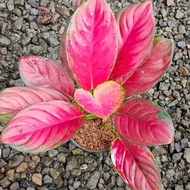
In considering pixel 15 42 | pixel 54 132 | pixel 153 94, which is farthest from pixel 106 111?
pixel 15 42

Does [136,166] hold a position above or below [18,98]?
below

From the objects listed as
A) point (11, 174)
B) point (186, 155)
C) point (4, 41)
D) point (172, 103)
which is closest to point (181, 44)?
point (172, 103)

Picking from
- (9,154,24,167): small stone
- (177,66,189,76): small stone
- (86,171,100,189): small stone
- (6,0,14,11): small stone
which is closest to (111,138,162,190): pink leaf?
(86,171,100,189): small stone

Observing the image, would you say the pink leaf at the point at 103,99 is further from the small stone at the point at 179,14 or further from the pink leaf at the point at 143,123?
the small stone at the point at 179,14

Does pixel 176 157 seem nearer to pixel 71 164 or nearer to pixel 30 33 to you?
pixel 71 164

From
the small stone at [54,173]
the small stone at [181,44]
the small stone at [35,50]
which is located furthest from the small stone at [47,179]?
the small stone at [181,44]
